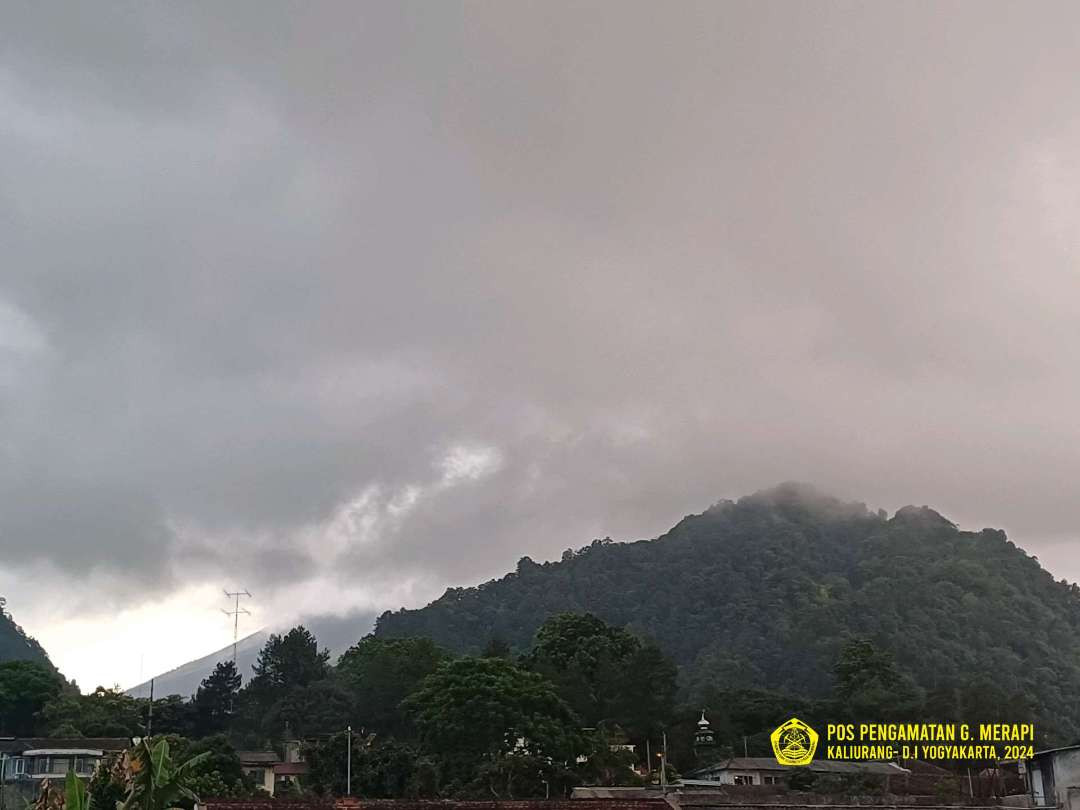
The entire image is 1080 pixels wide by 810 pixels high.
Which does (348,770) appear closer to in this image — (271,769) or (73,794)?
(271,769)

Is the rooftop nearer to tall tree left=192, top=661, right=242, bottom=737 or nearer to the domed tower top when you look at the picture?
the domed tower top

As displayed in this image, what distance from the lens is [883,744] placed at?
8225 cm

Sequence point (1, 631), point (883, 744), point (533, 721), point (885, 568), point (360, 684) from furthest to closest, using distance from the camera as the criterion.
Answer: point (885, 568) → point (1, 631) → point (360, 684) → point (883, 744) → point (533, 721)

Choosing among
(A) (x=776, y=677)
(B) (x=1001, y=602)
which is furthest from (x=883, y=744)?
(B) (x=1001, y=602)

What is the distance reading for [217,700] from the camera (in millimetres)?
115500

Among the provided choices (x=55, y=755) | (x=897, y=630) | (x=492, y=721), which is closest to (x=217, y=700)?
(x=55, y=755)

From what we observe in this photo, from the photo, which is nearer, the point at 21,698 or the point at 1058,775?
the point at 1058,775

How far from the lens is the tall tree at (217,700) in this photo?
111750 millimetres

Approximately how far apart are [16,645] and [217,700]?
79544 mm

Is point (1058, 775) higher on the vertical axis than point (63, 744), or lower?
lower

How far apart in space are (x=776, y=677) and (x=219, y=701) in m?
84.5

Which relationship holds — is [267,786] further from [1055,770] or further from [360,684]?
[1055,770]

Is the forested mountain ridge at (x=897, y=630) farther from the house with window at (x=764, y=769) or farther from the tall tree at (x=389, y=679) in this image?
the house with window at (x=764, y=769)

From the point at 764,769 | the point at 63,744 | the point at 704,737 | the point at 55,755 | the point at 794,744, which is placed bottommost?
the point at 764,769
